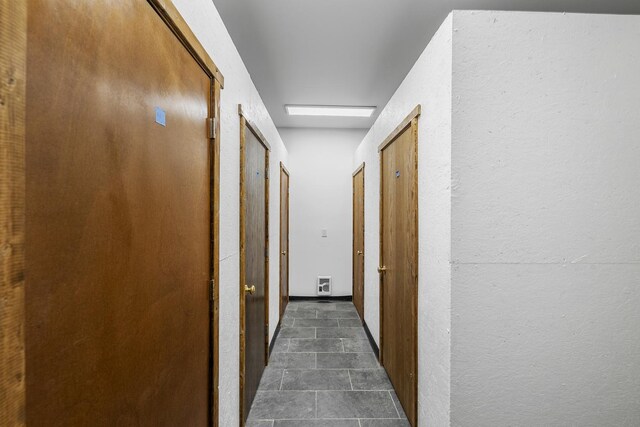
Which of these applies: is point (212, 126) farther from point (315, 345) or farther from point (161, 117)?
point (315, 345)

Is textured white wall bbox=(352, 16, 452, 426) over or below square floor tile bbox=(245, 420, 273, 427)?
over

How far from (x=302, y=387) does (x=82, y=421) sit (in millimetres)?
1975

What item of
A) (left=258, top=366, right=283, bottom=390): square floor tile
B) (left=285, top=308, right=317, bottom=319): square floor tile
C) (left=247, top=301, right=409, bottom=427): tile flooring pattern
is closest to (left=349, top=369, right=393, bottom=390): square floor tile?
(left=247, top=301, right=409, bottom=427): tile flooring pattern

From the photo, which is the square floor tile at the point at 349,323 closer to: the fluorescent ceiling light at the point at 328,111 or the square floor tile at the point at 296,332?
the square floor tile at the point at 296,332

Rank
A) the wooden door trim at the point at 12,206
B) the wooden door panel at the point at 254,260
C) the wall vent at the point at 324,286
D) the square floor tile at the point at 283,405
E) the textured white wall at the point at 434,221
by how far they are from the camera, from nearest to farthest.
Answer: the wooden door trim at the point at 12,206, the textured white wall at the point at 434,221, the wooden door panel at the point at 254,260, the square floor tile at the point at 283,405, the wall vent at the point at 324,286

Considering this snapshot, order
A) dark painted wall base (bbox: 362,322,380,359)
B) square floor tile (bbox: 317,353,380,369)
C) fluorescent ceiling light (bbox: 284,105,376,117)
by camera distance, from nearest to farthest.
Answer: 1. square floor tile (bbox: 317,353,380,369)
2. dark painted wall base (bbox: 362,322,380,359)
3. fluorescent ceiling light (bbox: 284,105,376,117)

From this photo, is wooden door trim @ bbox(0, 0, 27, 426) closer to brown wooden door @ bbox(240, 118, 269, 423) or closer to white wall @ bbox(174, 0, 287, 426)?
white wall @ bbox(174, 0, 287, 426)

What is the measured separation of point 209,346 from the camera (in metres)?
1.25

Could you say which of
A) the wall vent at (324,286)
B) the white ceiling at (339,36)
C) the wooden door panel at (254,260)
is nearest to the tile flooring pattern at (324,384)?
the wooden door panel at (254,260)

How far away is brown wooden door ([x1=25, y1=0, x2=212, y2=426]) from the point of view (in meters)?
0.52

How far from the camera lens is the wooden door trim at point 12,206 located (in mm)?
442

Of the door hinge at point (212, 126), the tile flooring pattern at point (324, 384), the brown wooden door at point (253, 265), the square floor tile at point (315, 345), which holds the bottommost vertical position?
the tile flooring pattern at point (324, 384)

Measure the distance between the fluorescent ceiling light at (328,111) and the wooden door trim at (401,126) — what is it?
5.12ft

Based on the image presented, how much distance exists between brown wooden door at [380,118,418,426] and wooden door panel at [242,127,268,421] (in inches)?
40.5
